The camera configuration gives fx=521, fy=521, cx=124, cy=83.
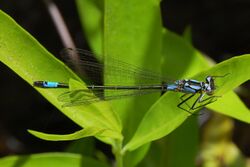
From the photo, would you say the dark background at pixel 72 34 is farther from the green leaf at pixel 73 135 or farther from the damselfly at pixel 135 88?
the green leaf at pixel 73 135

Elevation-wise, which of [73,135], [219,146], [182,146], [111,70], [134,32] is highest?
[134,32]

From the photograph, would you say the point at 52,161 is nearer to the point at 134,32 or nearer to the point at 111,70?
the point at 111,70

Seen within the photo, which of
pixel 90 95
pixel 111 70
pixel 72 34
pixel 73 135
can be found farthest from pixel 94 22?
pixel 72 34

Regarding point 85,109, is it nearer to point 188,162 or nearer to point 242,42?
point 188,162

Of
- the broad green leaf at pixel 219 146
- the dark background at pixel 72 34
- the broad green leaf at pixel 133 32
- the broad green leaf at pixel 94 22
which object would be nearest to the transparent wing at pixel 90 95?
the broad green leaf at pixel 133 32

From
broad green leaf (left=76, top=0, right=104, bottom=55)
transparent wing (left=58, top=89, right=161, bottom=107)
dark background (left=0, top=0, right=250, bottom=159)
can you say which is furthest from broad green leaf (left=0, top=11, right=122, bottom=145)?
dark background (left=0, top=0, right=250, bottom=159)

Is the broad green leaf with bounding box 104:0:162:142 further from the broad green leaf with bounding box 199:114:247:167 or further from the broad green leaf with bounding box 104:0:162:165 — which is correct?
the broad green leaf with bounding box 199:114:247:167

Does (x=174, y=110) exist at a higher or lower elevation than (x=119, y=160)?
higher
